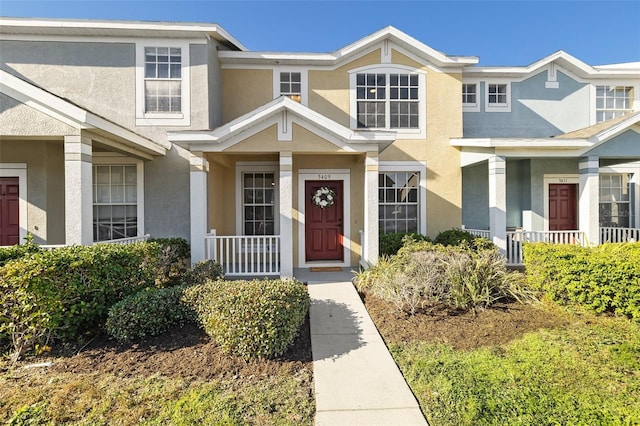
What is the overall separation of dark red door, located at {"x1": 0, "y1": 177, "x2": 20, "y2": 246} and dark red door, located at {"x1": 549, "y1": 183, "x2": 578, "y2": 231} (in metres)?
16.1

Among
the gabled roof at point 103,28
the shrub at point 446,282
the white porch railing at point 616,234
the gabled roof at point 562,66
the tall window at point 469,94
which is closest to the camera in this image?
the shrub at point 446,282

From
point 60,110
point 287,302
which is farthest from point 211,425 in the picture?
point 60,110

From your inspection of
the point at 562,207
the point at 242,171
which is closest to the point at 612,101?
the point at 562,207

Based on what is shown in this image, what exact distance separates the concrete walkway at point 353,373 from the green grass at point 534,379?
223mm

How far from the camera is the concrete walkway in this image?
3.14m

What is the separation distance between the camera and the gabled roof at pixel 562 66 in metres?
10.1

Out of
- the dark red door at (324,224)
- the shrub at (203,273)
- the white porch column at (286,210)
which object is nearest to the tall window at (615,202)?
the dark red door at (324,224)

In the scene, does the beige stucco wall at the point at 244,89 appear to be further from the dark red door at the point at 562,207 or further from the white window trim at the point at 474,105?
the dark red door at the point at 562,207

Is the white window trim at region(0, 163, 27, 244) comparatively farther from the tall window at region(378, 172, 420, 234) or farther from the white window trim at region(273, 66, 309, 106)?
the tall window at region(378, 172, 420, 234)

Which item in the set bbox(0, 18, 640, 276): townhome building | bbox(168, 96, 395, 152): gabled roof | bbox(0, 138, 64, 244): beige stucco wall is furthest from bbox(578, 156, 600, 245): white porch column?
bbox(0, 138, 64, 244): beige stucco wall

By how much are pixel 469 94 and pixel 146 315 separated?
1144 cm

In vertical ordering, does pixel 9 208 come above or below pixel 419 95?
below

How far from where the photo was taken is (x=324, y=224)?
915 cm

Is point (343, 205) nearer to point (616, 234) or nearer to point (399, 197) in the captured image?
point (399, 197)
